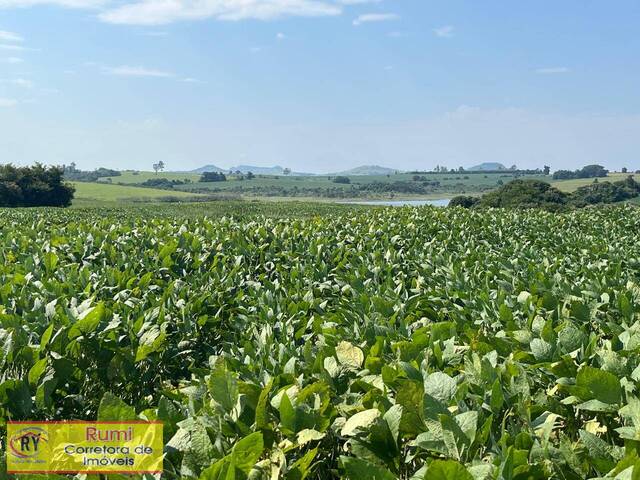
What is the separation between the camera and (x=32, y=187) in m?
77.1

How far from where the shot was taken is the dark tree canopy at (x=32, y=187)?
7475 centimetres

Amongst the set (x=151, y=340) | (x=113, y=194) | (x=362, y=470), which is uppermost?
(x=113, y=194)

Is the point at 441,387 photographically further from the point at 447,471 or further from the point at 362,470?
the point at 447,471

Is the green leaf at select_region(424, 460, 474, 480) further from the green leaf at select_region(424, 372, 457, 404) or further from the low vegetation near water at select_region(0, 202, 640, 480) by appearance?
the green leaf at select_region(424, 372, 457, 404)

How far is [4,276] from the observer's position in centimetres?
602

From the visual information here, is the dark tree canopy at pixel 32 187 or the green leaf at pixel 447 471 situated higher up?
the dark tree canopy at pixel 32 187

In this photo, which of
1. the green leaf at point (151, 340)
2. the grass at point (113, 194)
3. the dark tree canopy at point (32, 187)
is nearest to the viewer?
the green leaf at point (151, 340)

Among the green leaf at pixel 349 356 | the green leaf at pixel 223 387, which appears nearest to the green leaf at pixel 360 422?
the green leaf at pixel 223 387

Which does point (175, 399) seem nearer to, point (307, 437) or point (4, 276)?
point (307, 437)

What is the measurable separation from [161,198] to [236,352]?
11791 cm

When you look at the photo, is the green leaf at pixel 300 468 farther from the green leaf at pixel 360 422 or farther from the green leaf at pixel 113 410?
the green leaf at pixel 113 410

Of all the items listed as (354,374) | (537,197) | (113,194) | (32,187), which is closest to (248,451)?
(354,374)

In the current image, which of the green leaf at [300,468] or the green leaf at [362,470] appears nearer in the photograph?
the green leaf at [362,470]

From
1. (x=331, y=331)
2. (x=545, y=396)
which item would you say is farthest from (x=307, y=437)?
(x=331, y=331)
